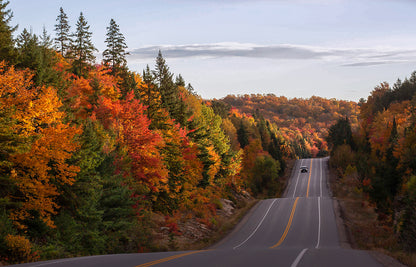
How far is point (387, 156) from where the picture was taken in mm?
55750

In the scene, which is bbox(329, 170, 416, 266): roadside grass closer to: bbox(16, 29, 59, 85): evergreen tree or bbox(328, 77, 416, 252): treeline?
bbox(328, 77, 416, 252): treeline

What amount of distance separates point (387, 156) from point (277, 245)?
1118 inches

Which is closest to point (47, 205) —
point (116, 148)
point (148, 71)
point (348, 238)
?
point (116, 148)

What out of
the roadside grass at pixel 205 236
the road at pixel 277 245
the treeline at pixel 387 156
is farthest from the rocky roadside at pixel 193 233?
the treeline at pixel 387 156

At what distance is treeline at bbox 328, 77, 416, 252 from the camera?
116 ft

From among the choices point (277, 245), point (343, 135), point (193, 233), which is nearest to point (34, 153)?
point (193, 233)

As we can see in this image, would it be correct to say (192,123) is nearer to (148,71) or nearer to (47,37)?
(148,71)

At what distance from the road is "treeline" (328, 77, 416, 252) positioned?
18.9 feet

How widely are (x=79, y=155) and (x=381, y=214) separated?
3601 cm

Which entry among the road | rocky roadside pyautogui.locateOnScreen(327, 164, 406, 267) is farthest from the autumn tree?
rocky roadside pyautogui.locateOnScreen(327, 164, 406, 267)

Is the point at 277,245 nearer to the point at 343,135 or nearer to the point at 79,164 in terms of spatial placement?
the point at 79,164

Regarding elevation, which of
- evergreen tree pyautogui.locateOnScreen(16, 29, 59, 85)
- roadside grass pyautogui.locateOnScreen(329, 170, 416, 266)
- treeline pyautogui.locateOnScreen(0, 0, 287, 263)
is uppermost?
evergreen tree pyautogui.locateOnScreen(16, 29, 59, 85)

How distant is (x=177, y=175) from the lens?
44406 millimetres

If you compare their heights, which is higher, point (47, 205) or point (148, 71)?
point (148, 71)
